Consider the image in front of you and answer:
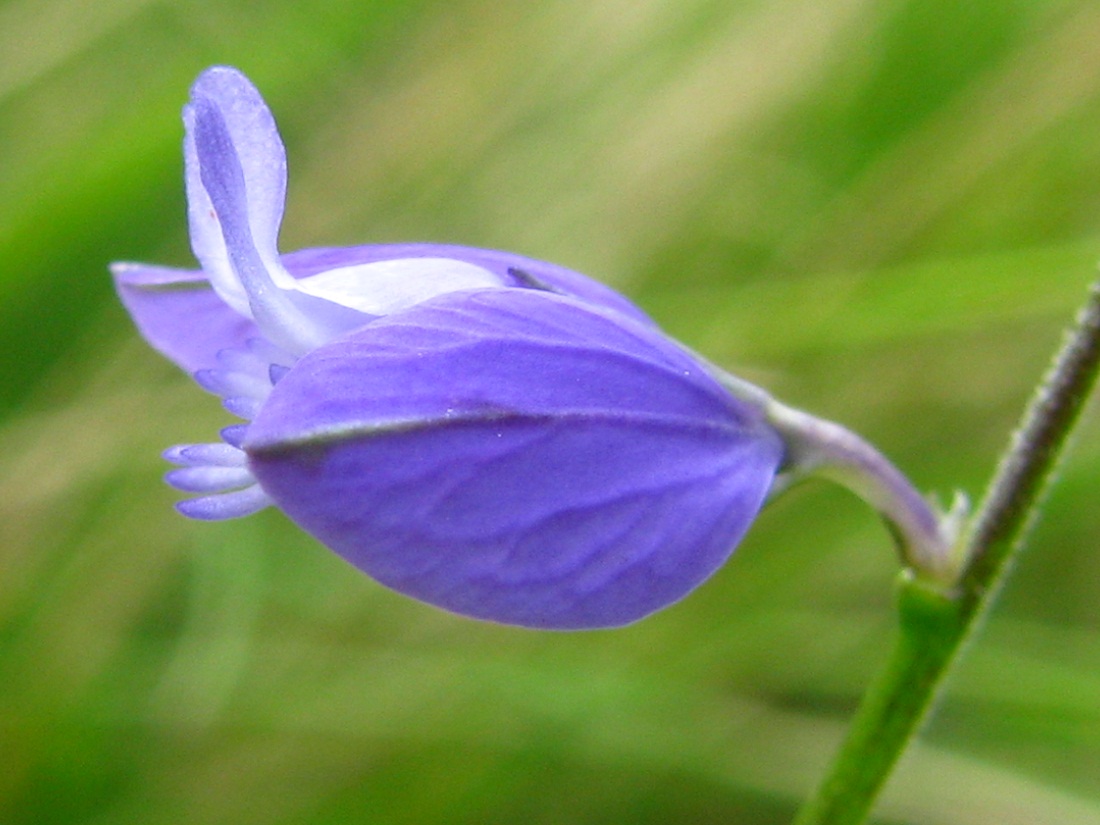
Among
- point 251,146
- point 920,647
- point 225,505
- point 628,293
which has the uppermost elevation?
point 251,146

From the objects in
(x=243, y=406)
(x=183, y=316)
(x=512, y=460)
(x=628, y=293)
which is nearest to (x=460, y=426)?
(x=512, y=460)

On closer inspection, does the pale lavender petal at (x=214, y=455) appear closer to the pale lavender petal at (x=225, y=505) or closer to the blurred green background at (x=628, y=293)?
the pale lavender petal at (x=225, y=505)

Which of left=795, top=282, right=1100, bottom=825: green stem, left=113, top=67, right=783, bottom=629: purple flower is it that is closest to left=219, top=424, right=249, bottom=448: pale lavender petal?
left=113, top=67, right=783, bottom=629: purple flower

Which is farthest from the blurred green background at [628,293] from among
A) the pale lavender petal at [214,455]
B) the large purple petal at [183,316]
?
the pale lavender petal at [214,455]

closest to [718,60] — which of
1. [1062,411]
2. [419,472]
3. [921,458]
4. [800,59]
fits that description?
[800,59]

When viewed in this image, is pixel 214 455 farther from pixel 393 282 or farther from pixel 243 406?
pixel 393 282

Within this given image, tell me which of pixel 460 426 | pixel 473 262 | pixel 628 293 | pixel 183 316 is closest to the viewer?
pixel 460 426

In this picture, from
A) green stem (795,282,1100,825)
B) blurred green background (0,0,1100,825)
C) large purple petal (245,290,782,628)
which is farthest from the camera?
blurred green background (0,0,1100,825)

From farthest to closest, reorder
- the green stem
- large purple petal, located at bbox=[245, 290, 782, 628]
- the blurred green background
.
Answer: the blurred green background < the green stem < large purple petal, located at bbox=[245, 290, 782, 628]

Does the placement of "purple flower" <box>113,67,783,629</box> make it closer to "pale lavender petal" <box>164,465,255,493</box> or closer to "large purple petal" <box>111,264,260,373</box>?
"pale lavender petal" <box>164,465,255,493</box>
